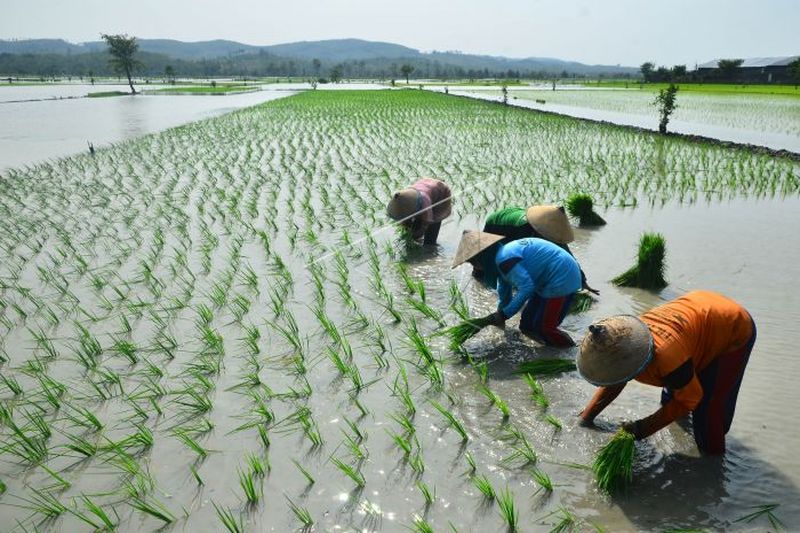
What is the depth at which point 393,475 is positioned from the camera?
2555 mm

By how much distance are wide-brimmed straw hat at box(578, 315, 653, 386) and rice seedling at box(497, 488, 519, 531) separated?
0.67 metres

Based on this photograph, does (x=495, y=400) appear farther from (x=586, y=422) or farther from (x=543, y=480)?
(x=543, y=480)

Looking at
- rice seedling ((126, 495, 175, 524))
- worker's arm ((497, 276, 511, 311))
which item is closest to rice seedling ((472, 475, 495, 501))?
worker's arm ((497, 276, 511, 311))

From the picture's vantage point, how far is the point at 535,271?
133 inches

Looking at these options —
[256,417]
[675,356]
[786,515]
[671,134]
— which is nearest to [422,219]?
[256,417]

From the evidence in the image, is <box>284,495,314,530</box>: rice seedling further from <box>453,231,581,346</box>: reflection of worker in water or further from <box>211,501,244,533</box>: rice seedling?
<box>453,231,581,346</box>: reflection of worker in water

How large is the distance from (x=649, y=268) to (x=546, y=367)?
2.01m

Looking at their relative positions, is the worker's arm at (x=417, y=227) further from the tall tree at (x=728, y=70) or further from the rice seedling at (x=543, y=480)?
the tall tree at (x=728, y=70)

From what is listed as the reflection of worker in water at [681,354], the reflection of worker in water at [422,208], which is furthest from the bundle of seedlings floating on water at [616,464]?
the reflection of worker in water at [422,208]

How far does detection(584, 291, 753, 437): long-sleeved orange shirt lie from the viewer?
2.30 metres

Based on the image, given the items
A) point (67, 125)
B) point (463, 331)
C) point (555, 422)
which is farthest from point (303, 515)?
point (67, 125)

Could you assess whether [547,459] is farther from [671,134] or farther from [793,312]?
[671,134]

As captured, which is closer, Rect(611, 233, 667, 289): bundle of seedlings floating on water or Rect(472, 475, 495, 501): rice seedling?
Rect(472, 475, 495, 501): rice seedling

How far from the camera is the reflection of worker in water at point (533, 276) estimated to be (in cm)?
334
